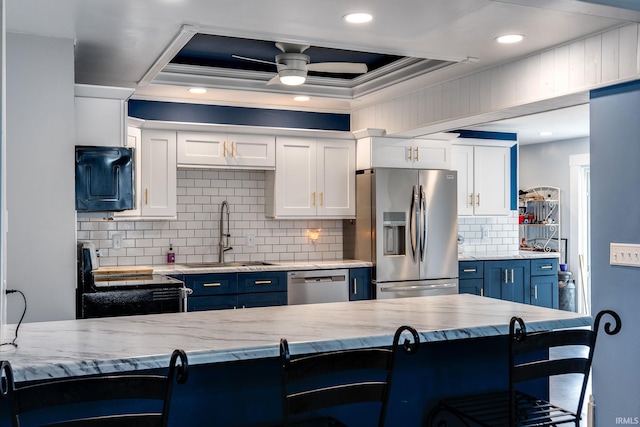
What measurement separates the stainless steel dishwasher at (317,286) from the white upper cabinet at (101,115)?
80.9 inches

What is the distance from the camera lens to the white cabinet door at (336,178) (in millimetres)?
5949

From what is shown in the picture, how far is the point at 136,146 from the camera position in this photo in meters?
5.10

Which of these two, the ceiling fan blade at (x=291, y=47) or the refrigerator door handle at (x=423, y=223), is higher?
the ceiling fan blade at (x=291, y=47)

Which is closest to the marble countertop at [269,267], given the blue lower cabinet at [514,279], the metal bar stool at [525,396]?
the blue lower cabinet at [514,279]

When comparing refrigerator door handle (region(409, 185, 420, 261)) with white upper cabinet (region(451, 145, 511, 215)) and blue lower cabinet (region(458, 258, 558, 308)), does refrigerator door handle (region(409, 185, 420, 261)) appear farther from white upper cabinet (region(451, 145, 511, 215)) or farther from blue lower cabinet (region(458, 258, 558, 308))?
white upper cabinet (region(451, 145, 511, 215))

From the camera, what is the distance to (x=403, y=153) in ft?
19.7

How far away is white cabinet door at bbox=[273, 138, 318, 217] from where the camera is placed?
577 centimetres

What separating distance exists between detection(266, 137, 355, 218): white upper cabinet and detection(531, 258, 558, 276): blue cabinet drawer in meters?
2.21

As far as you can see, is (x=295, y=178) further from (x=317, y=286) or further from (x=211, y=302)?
(x=211, y=302)

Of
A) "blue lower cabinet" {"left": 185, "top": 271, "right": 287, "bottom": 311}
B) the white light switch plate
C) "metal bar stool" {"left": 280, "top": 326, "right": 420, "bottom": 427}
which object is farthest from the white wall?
the white light switch plate

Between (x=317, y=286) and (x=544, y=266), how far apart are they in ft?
9.21

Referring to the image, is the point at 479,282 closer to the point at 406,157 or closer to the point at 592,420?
the point at 406,157

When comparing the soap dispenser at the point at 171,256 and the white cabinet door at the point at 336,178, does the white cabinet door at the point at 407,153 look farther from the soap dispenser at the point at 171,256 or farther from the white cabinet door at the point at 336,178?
the soap dispenser at the point at 171,256

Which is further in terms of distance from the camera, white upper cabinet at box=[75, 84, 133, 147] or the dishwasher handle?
the dishwasher handle
